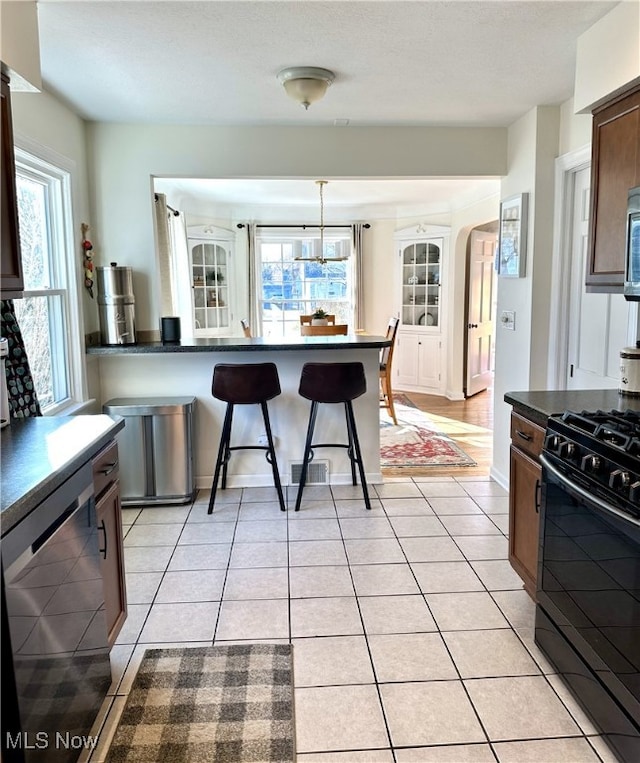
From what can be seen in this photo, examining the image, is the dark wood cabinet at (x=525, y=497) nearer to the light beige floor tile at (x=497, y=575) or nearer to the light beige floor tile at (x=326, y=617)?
the light beige floor tile at (x=497, y=575)

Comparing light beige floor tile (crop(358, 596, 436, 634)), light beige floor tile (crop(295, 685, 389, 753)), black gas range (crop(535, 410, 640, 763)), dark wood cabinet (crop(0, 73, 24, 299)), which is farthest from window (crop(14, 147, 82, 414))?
black gas range (crop(535, 410, 640, 763))

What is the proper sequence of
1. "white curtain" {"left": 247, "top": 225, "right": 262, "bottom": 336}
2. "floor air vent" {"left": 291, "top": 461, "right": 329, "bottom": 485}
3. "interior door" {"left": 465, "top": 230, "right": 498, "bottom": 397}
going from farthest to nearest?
"white curtain" {"left": 247, "top": 225, "right": 262, "bottom": 336}
"interior door" {"left": 465, "top": 230, "right": 498, "bottom": 397}
"floor air vent" {"left": 291, "top": 461, "right": 329, "bottom": 485}

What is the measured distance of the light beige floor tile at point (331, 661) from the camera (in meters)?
2.13

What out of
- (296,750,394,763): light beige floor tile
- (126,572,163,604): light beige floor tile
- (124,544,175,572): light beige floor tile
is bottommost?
(296,750,394,763): light beige floor tile

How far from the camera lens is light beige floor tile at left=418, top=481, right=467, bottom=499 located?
399 cm

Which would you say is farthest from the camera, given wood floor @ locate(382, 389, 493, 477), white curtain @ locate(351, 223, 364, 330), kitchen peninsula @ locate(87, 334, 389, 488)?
white curtain @ locate(351, 223, 364, 330)

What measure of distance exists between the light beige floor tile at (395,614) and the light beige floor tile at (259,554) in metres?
0.57

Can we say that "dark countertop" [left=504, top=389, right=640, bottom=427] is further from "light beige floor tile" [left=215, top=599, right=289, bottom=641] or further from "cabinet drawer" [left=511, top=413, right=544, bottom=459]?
"light beige floor tile" [left=215, top=599, right=289, bottom=641]

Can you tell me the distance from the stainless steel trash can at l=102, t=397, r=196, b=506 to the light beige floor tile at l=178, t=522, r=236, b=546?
16.2 inches

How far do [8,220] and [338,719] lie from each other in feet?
6.71

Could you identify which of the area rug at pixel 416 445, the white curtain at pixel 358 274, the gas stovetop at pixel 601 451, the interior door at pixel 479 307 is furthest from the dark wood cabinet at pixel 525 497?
the white curtain at pixel 358 274

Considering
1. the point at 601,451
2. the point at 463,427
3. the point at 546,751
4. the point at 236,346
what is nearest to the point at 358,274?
the point at 463,427

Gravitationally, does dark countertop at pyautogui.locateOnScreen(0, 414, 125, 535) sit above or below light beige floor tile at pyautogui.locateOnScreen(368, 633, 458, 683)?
above

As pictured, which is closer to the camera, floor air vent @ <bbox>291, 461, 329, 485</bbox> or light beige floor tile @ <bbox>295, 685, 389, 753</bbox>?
light beige floor tile @ <bbox>295, 685, 389, 753</bbox>
